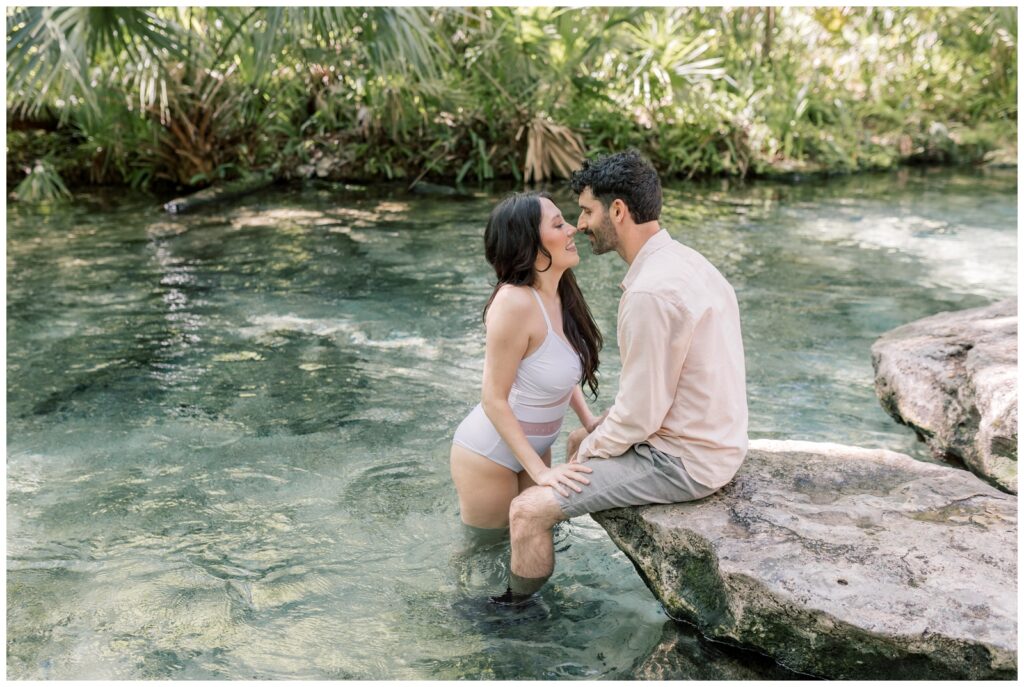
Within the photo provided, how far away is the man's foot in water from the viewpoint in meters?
4.00

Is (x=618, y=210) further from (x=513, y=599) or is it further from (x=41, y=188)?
(x=41, y=188)

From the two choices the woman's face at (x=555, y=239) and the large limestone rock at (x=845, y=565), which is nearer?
the large limestone rock at (x=845, y=565)

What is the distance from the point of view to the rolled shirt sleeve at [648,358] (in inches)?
133

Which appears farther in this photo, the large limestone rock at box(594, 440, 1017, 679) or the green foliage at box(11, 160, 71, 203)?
the green foliage at box(11, 160, 71, 203)

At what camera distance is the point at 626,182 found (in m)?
3.55

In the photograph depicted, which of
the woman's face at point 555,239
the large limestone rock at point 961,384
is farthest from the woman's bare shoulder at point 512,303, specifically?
the large limestone rock at point 961,384

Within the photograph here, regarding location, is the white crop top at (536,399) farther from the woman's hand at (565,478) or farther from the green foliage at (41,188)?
the green foliage at (41,188)

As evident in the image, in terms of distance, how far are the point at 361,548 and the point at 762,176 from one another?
1317cm

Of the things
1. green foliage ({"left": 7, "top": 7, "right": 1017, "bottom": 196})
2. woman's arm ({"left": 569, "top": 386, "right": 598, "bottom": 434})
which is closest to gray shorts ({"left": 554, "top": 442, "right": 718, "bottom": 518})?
woman's arm ({"left": 569, "top": 386, "right": 598, "bottom": 434})

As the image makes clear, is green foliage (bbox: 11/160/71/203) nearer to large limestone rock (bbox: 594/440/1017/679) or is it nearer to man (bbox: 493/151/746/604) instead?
man (bbox: 493/151/746/604)

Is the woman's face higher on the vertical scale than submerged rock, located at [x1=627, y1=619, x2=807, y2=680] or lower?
higher

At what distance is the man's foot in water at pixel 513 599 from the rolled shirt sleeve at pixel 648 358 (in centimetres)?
88

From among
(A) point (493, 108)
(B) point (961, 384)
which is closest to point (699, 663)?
(B) point (961, 384)

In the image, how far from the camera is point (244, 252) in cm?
1108
